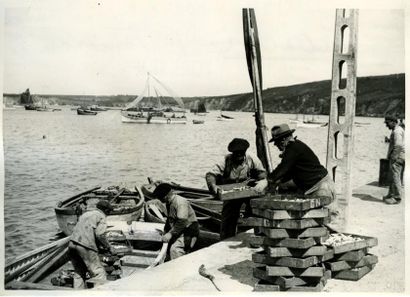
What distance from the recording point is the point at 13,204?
2034cm

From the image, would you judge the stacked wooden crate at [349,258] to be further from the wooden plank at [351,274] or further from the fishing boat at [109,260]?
the fishing boat at [109,260]

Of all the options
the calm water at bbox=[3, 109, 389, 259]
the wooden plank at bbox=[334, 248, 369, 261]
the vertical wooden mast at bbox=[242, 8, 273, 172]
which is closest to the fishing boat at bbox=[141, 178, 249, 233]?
the vertical wooden mast at bbox=[242, 8, 273, 172]

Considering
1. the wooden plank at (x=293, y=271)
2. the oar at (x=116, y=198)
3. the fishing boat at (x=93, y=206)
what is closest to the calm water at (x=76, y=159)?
the fishing boat at (x=93, y=206)

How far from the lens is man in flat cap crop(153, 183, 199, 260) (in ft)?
22.5

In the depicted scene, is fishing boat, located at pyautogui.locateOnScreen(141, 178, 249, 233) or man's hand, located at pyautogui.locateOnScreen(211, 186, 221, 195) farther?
fishing boat, located at pyautogui.locateOnScreen(141, 178, 249, 233)

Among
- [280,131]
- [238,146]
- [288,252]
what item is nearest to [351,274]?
[288,252]

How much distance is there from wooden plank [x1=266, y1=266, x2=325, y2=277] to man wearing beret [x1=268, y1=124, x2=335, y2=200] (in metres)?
1.04

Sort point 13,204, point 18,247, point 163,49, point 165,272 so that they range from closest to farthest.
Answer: point 165,272 < point 163,49 < point 18,247 < point 13,204

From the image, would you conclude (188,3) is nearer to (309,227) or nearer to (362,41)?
(362,41)

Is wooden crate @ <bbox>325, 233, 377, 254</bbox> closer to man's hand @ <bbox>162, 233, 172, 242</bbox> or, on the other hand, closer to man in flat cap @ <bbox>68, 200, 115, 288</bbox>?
man's hand @ <bbox>162, 233, 172, 242</bbox>

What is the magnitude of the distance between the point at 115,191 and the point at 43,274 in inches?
304

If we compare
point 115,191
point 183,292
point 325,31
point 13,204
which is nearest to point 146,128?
point 13,204

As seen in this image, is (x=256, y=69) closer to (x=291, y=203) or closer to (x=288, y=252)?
(x=291, y=203)

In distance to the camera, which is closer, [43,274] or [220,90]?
[43,274]
